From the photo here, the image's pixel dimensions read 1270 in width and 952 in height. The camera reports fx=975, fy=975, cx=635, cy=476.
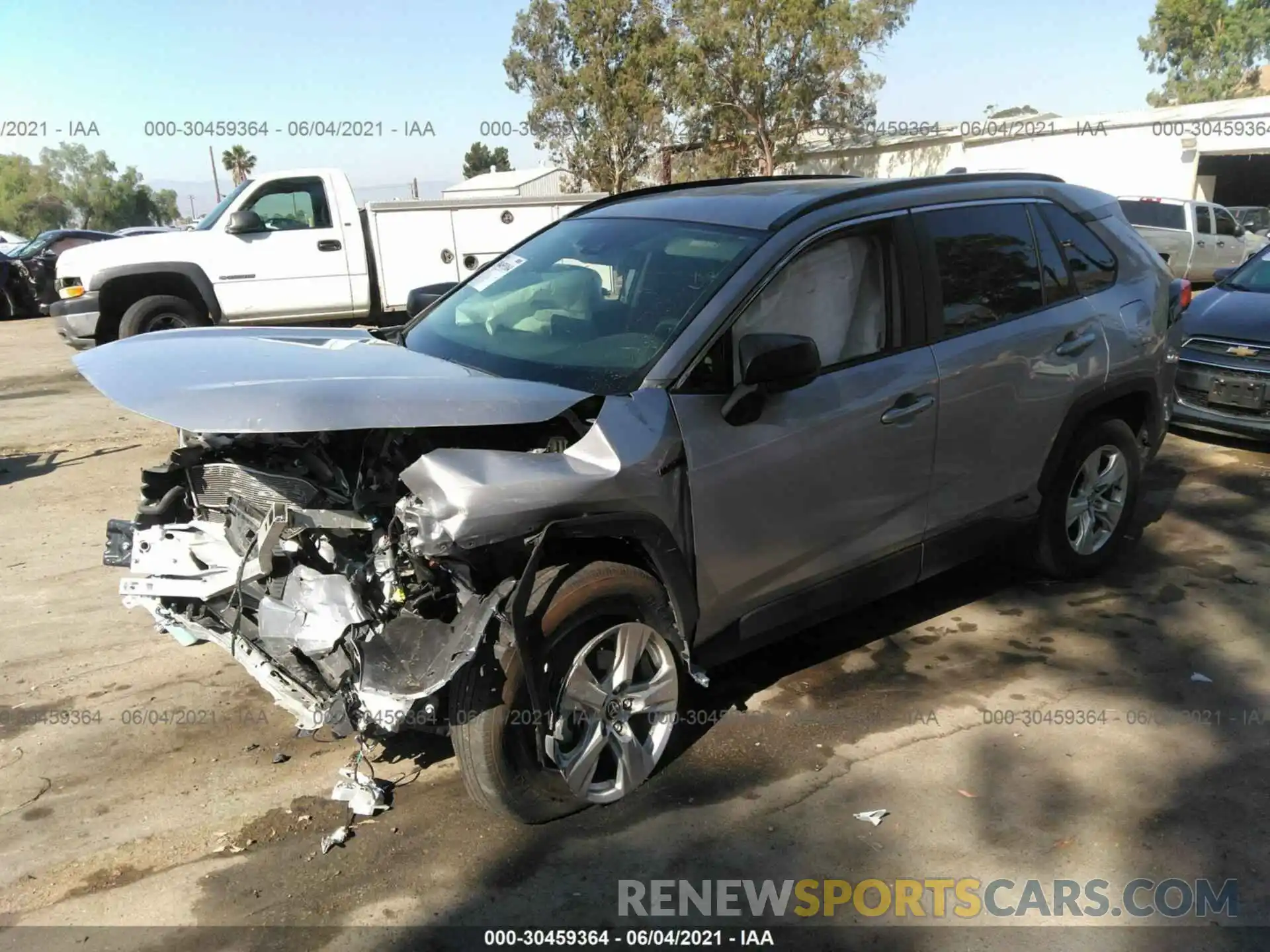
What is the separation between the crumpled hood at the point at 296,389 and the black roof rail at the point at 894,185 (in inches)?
47.1

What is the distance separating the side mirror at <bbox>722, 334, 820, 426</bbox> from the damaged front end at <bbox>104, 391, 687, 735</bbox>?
10.6 inches

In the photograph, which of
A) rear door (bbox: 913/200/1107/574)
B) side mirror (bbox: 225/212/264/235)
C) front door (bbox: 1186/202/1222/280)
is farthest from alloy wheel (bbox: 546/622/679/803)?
front door (bbox: 1186/202/1222/280)

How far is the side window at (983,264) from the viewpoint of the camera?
408cm

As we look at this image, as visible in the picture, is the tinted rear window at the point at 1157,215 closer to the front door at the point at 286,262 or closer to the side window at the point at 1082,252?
the front door at the point at 286,262

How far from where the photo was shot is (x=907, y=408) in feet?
12.5

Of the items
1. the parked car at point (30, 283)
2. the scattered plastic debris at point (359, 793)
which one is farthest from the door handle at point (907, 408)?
the parked car at point (30, 283)

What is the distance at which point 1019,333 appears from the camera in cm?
428

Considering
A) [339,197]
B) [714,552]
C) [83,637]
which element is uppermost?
[339,197]

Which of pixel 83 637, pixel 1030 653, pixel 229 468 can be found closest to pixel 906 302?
pixel 1030 653

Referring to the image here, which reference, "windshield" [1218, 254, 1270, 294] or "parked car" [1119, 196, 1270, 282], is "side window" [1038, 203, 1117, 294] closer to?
"windshield" [1218, 254, 1270, 294]

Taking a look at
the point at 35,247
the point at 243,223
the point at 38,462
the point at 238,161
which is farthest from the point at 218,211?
the point at 238,161

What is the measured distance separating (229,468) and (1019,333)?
10.7 ft

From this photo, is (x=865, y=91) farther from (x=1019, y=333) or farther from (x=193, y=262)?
(x=1019, y=333)

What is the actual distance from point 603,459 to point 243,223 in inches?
346
